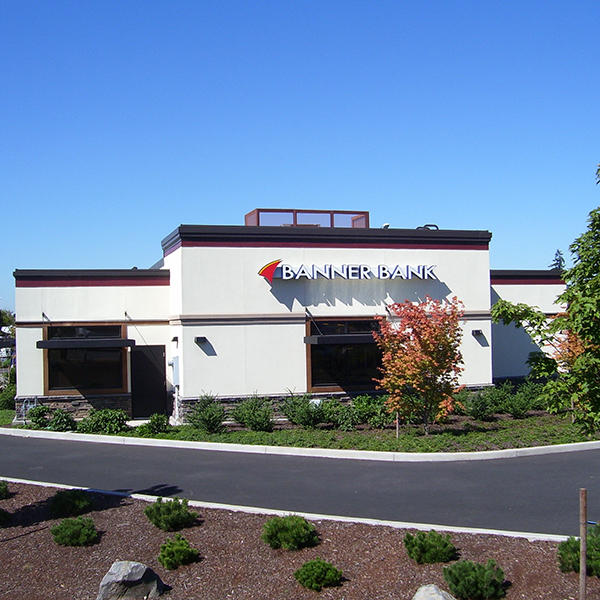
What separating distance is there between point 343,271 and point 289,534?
13033 mm

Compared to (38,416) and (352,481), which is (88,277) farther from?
(352,481)

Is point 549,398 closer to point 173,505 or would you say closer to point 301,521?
point 301,521

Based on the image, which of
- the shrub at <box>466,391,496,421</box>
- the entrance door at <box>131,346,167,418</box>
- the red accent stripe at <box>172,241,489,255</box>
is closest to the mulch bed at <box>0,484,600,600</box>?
the shrub at <box>466,391,496,421</box>

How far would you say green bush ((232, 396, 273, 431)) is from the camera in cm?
1923

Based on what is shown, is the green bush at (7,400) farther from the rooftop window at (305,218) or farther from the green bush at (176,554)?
the green bush at (176,554)

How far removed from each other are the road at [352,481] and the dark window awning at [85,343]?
14.6 feet

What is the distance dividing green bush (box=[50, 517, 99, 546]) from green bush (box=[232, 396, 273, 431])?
29.8 feet

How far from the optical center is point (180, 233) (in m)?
20.7

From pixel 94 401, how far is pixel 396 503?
13.3 m

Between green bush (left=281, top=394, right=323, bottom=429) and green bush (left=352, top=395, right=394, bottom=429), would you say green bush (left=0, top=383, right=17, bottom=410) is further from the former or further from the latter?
green bush (left=352, top=395, right=394, bottom=429)

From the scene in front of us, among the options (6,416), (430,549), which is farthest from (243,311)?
(430,549)

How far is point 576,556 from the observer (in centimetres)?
833

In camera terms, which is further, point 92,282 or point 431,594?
point 92,282

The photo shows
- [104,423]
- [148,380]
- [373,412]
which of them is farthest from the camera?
[148,380]
